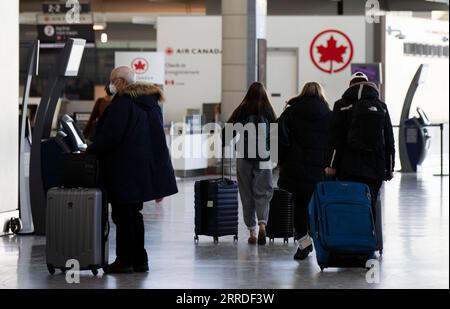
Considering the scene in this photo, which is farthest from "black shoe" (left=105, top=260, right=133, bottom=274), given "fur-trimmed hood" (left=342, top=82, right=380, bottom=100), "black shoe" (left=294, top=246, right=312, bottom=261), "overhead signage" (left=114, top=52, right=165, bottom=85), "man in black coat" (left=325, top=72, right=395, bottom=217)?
"overhead signage" (left=114, top=52, right=165, bottom=85)

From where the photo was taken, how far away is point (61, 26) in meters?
21.9

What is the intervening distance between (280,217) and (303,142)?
1155 millimetres

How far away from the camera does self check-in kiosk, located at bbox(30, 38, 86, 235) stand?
8.85 metres

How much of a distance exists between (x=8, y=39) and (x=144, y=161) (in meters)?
3.11

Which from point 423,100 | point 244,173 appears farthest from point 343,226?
point 423,100

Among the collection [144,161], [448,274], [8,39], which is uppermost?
[8,39]

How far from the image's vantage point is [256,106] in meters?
8.53

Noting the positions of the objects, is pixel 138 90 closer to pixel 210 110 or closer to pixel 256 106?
pixel 256 106

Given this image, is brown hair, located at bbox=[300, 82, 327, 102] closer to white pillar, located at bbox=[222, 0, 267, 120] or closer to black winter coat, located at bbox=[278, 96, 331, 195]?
black winter coat, located at bbox=[278, 96, 331, 195]

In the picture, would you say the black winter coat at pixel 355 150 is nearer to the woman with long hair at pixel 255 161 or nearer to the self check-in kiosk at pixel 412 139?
the woman with long hair at pixel 255 161

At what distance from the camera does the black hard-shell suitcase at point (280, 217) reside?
8766 mm

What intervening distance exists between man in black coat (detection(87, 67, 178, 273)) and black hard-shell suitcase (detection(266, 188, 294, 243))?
206 centimetres

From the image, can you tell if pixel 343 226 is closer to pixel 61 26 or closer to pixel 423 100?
pixel 61 26

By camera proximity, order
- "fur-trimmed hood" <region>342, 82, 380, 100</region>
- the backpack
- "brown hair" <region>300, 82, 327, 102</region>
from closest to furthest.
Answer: the backpack < "fur-trimmed hood" <region>342, 82, 380, 100</region> < "brown hair" <region>300, 82, 327, 102</region>
